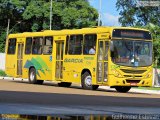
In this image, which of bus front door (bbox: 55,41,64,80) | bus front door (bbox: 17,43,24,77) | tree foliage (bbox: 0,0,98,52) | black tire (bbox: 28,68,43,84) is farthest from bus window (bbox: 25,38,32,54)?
tree foliage (bbox: 0,0,98,52)

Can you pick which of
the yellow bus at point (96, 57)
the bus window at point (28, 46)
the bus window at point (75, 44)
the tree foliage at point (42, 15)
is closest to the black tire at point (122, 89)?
the yellow bus at point (96, 57)

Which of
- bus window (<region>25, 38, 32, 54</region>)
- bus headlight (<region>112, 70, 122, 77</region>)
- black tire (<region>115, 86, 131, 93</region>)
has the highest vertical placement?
bus window (<region>25, 38, 32, 54</region>)

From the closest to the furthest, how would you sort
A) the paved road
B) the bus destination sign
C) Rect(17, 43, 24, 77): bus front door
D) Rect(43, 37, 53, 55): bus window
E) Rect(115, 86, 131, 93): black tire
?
the paved road → the bus destination sign → Rect(115, 86, 131, 93): black tire → Rect(43, 37, 53, 55): bus window → Rect(17, 43, 24, 77): bus front door

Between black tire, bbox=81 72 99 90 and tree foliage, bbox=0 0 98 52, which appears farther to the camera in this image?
tree foliage, bbox=0 0 98 52

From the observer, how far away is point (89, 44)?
94.5ft

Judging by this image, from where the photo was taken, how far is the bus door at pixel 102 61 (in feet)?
90.8

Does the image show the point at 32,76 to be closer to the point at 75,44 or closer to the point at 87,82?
the point at 75,44

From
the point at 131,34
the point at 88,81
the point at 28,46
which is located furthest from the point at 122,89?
the point at 28,46

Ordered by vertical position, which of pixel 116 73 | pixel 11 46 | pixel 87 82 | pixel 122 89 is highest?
pixel 11 46

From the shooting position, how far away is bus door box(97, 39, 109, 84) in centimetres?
2767

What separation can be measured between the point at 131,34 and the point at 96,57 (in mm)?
2203

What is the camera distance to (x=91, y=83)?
94.1ft

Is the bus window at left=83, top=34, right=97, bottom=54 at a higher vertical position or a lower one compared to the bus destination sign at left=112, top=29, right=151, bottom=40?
lower

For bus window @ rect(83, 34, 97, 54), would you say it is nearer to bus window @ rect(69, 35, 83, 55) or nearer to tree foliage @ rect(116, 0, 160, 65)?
bus window @ rect(69, 35, 83, 55)
